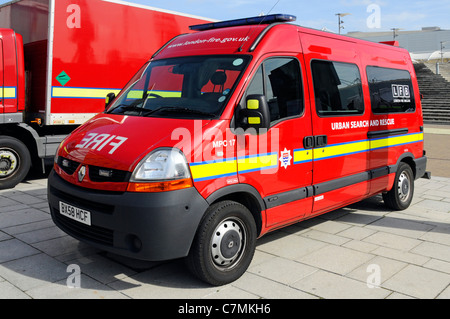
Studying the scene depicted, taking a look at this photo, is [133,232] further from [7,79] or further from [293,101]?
[7,79]

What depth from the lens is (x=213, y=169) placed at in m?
3.68

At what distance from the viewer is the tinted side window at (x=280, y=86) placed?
4.18 metres

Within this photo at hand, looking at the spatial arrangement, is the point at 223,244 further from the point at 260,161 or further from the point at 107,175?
the point at 107,175

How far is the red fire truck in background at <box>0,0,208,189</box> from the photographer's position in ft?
24.9

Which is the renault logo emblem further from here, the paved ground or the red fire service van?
the paved ground

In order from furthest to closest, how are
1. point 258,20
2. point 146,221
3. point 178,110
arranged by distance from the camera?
point 258,20
point 178,110
point 146,221

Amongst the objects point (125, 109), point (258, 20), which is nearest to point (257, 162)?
point (125, 109)

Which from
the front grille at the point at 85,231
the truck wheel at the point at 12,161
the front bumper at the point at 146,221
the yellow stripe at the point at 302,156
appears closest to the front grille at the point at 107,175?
the front bumper at the point at 146,221

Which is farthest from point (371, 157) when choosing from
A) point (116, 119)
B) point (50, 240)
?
point (50, 240)

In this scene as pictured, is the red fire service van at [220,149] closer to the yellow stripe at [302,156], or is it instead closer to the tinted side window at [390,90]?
the yellow stripe at [302,156]

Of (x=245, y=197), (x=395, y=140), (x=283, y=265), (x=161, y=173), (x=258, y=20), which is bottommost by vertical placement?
(x=283, y=265)

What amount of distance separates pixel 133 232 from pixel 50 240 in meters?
1.99

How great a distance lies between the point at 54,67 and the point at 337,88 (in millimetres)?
4957

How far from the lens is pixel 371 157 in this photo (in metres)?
5.75
